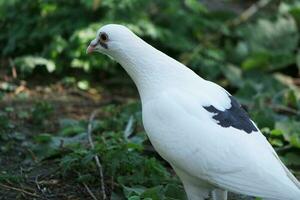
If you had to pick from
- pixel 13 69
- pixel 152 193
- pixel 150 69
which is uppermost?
pixel 150 69

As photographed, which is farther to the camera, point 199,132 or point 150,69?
point 150,69

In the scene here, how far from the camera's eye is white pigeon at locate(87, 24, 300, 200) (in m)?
3.30

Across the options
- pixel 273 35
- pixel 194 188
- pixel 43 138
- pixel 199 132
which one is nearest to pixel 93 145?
pixel 43 138

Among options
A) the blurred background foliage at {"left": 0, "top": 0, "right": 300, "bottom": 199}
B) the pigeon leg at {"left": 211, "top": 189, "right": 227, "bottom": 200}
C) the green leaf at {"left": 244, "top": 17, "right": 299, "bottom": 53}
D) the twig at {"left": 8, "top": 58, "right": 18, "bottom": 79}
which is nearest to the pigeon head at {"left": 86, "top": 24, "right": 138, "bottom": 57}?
the pigeon leg at {"left": 211, "top": 189, "right": 227, "bottom": 200}

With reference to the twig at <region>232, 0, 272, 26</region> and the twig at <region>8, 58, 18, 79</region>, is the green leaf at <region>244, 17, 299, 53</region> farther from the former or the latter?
the twig at <region>8, 58, 18, 79</region>

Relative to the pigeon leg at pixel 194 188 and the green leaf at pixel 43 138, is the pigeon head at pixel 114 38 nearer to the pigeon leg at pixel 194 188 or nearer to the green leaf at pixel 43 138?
the pigeon leg at pixel 194 188

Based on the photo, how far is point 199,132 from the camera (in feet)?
11.2

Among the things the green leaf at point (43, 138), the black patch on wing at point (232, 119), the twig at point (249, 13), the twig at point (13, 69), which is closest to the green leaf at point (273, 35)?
the twig at point (249, 13)

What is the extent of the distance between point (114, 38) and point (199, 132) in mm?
810

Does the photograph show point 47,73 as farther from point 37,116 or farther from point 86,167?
point 86,167

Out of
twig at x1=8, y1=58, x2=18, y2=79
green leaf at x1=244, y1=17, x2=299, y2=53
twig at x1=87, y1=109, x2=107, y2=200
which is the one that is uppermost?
green leaf at x1=244, y1=17, x2=299, y2=53

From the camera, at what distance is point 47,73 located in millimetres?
6852

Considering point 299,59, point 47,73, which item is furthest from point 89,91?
point 299,59

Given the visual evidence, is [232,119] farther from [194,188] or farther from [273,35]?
[273,35]
